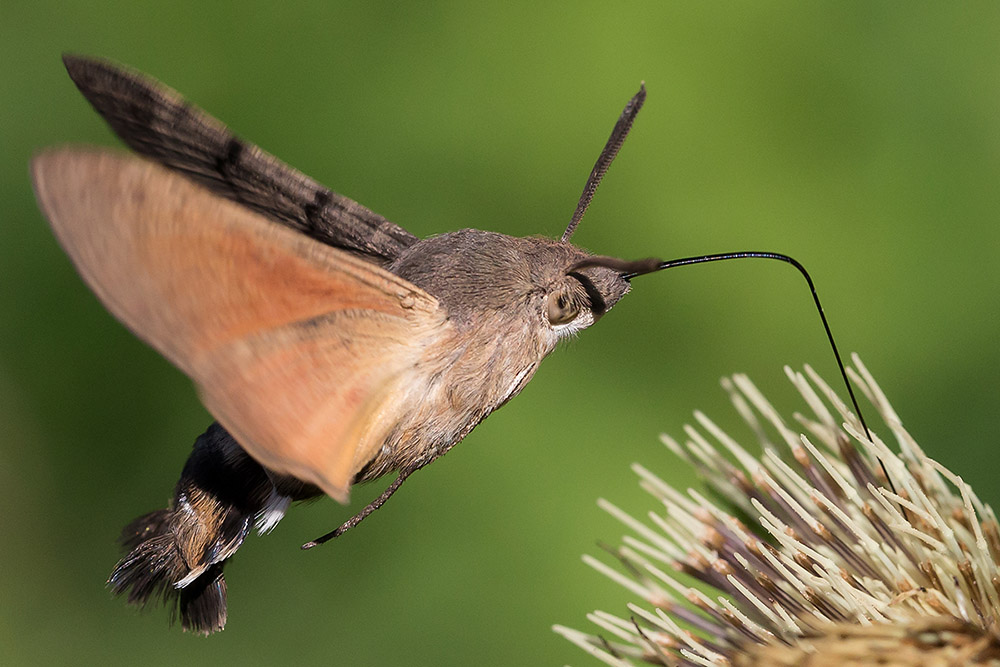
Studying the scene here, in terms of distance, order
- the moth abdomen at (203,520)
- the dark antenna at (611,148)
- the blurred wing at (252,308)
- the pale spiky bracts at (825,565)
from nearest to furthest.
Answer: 1. the blurred wing at (252,308)
2. the pale spiky bracts at (825,565)
3. the moth abdomen at (203,520)
4. the dark antenna at (611,148)

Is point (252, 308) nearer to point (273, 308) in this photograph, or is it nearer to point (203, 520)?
point (273, 308)

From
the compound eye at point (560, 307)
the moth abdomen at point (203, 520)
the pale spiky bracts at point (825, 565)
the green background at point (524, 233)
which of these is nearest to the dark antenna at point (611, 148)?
the compound eye at point (560, 307)

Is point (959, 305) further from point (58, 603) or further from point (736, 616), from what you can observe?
point (58, 603)

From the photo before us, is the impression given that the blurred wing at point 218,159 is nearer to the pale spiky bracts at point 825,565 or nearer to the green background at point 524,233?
the pale spiky bracts at point 825,565

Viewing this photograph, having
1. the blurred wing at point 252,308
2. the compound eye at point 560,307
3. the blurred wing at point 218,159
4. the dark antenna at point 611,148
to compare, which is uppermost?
the dark antenna at point 611,148

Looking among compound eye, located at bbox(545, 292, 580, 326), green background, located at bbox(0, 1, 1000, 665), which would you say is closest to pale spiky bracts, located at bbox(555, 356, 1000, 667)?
compound eye, located at bbox(545, 292, 580, 326)

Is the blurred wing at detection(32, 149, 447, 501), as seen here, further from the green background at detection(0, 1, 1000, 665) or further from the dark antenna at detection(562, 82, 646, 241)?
the green background at detection(0, 1, 1000, 665)

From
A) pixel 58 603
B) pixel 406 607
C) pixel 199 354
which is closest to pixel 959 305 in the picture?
pixel 406 607
